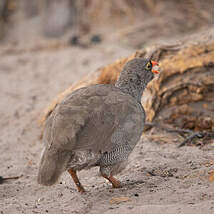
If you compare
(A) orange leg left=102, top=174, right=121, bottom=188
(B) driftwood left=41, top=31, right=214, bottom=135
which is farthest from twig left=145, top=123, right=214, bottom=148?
(A) orange leg left=102, top=174, right=121, bottom=188

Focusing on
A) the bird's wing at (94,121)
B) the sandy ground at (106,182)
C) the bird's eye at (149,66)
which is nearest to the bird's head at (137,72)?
the bird's eye at (149,66)

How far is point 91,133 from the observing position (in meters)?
3.88

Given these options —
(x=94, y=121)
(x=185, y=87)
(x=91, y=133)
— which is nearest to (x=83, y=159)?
(x=91, y=133)

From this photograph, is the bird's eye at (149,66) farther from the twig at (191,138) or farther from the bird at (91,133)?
the twig at (191,138)

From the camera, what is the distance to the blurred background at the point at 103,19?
13.3 meters

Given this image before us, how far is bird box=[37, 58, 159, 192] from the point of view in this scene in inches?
147

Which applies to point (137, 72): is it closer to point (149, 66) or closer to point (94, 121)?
point (149, 66)

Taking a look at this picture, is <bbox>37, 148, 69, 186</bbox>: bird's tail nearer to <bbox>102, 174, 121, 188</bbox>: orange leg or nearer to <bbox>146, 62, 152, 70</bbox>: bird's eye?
<bbox>102, 174, 121, 188</bbox>: orange leg

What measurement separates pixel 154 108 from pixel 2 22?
405 inches

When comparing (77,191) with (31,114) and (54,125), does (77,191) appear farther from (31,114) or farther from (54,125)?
(31,114)

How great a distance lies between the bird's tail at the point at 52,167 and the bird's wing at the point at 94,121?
88mm

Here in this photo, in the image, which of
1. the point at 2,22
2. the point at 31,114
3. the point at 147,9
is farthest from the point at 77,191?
the point at 2,22

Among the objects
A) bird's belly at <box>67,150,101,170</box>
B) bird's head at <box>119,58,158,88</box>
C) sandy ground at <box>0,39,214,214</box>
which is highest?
bird's head at <box>119,58,158,88</box>

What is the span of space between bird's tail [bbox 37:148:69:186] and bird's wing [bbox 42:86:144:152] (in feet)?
0.29
